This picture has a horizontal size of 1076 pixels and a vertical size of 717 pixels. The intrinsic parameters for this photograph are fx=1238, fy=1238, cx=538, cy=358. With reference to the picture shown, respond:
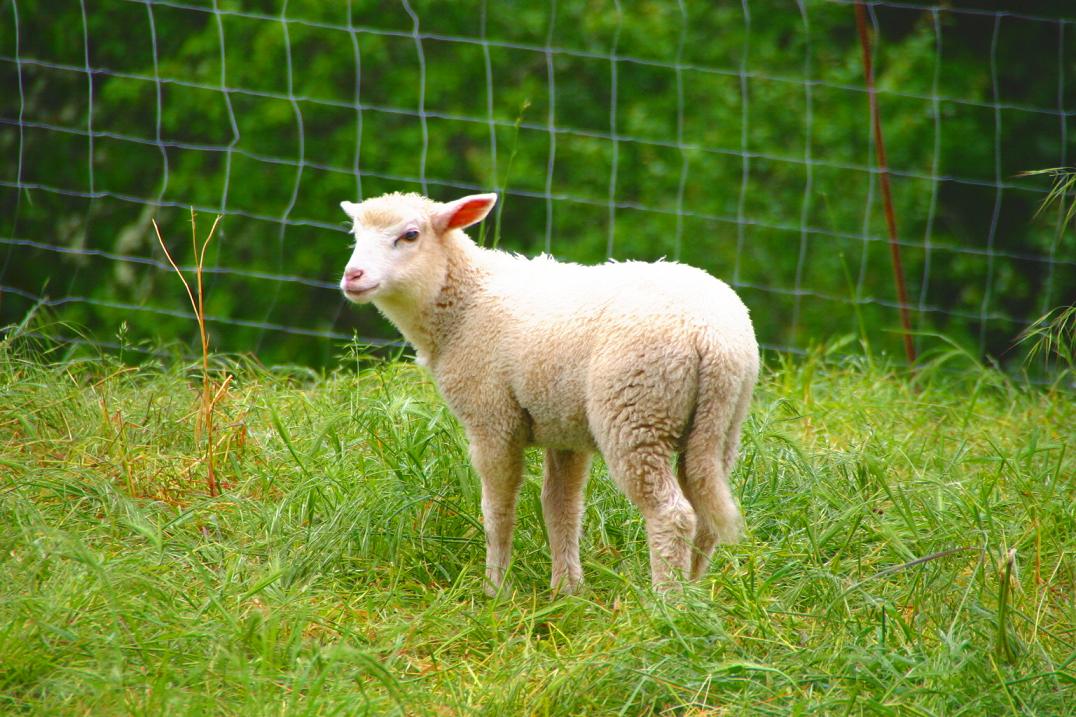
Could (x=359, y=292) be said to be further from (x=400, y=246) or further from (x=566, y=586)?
(x=566, y=586)

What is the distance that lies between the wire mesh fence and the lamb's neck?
4.14 m

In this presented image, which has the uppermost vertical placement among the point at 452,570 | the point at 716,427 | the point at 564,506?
the point at 716,427

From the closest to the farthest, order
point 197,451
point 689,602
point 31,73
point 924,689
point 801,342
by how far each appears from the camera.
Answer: point 924,689 < point 689,602 < point 197,451 < point 31,73 < point 801,342

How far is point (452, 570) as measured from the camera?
391cm

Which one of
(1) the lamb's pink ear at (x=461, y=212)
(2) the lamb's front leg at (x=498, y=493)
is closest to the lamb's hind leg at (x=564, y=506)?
(2) the lamb's front leg at (x=498, y=493)

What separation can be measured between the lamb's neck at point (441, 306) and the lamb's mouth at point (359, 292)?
0.13 m

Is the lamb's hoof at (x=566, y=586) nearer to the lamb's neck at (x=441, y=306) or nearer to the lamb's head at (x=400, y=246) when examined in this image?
the lamb's neck at (x=441, y=306)

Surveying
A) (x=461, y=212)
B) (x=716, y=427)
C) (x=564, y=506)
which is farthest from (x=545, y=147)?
(x=716, y=427)

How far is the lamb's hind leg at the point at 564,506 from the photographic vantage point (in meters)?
3.82

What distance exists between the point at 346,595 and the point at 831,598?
138 centimetres

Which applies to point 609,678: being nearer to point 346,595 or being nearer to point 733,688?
point 733,688

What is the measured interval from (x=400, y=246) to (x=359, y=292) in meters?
0.21

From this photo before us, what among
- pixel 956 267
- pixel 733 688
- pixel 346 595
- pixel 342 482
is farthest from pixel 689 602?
pixel 956 267

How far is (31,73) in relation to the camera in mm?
7535
